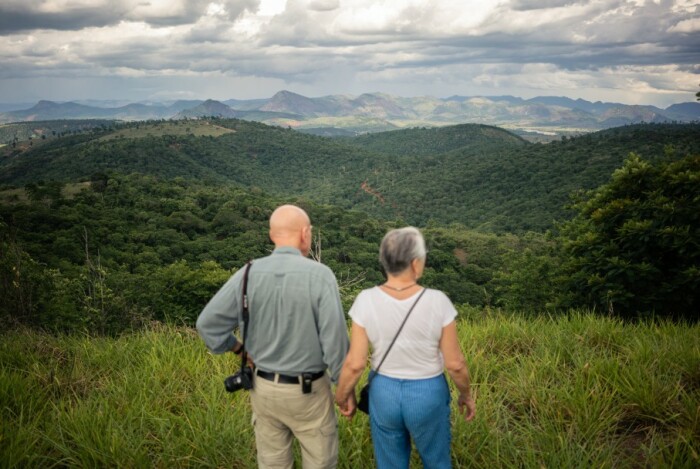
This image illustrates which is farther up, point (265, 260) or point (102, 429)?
point (265, 260)

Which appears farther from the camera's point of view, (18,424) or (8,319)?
(8,319)

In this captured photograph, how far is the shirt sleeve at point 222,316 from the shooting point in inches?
89.0

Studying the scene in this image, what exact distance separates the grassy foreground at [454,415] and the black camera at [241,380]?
75 centimetres

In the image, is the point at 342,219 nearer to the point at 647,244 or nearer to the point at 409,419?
the point at 647,244

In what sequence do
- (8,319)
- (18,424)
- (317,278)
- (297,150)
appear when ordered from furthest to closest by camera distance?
(297,150) < (8,319) < (18,424) < (317,278)

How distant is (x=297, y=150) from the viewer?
171m

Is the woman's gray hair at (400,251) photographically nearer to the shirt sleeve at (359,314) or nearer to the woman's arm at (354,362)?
the shirt sleeve at (359,314)

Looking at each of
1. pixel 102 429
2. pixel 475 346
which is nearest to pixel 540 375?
pixel 475 346

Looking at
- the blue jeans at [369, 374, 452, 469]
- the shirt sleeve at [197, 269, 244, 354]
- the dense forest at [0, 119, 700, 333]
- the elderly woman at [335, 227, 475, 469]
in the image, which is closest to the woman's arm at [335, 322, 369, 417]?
the elderly woman at [335, 227, 475, 469]

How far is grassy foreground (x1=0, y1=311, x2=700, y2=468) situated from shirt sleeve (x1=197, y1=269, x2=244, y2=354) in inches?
36.2

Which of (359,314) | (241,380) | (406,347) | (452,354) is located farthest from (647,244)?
(241,380)

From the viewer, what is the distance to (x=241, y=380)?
230cm

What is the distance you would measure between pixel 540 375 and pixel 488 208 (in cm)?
10265

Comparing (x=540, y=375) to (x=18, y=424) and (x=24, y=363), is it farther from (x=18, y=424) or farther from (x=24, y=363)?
(x=24, y=363)
